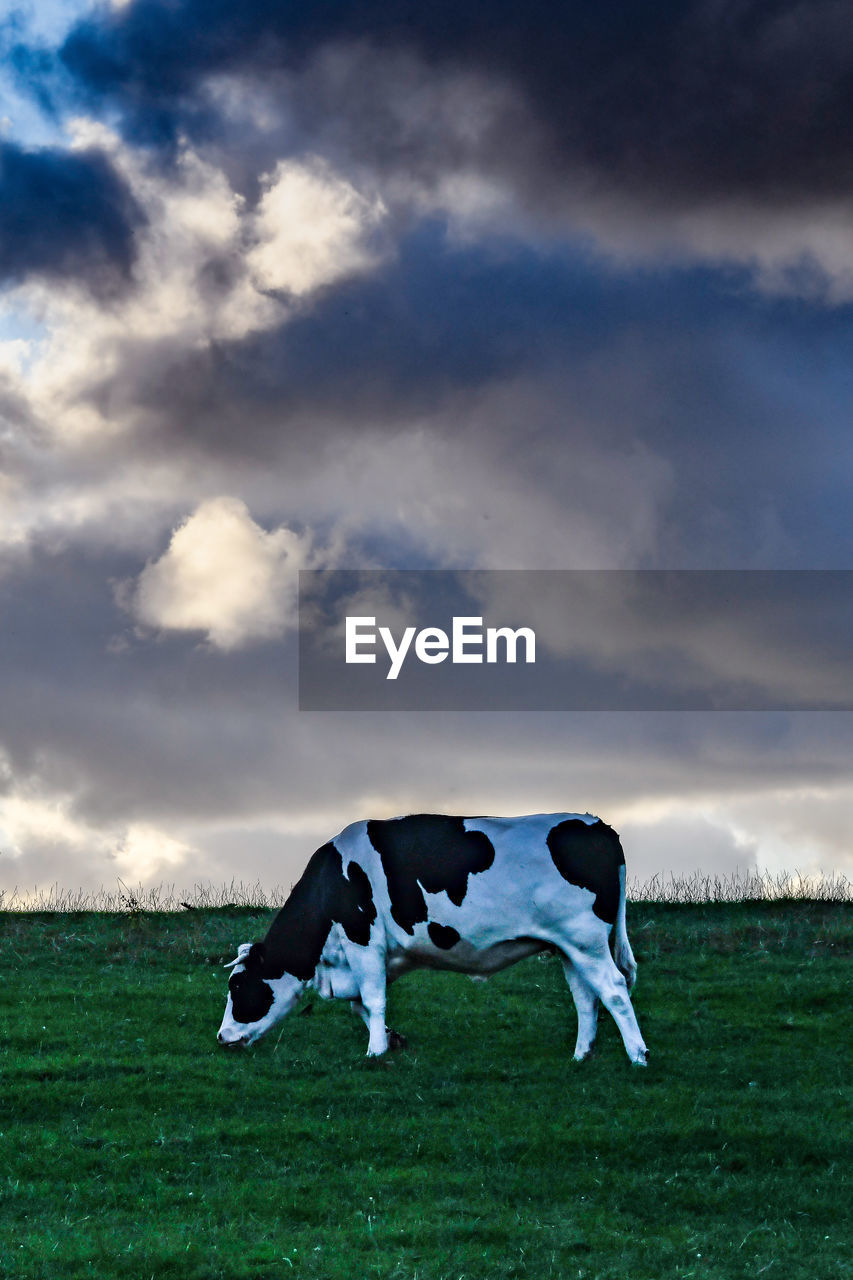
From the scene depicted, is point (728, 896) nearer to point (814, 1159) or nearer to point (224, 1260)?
point (814, 1159)

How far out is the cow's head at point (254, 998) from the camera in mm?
19641

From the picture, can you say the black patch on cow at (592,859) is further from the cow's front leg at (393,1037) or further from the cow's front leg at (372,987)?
the cow's front leg at (393,1037)

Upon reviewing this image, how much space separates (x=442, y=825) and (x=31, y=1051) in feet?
22.8

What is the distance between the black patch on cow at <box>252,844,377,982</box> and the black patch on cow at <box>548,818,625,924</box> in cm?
326

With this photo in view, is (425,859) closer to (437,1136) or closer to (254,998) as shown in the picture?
(254,998)

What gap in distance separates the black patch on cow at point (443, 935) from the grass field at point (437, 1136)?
1607mm

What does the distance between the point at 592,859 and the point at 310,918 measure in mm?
4570

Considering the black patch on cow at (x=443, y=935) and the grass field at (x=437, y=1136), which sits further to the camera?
the black patch on cow at (x=443, y=935)

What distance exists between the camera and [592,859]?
708 inches

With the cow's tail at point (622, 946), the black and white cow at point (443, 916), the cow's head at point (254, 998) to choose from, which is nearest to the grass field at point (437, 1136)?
the cow's head at point (254, 998)

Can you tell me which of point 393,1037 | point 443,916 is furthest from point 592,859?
point 393,1037

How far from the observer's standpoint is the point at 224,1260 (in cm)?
1122

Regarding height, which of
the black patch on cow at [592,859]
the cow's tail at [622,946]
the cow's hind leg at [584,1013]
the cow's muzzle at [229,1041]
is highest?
the black patch on cow at [592,859]

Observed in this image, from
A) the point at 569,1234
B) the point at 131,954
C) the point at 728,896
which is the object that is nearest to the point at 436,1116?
the point at 569,1234
